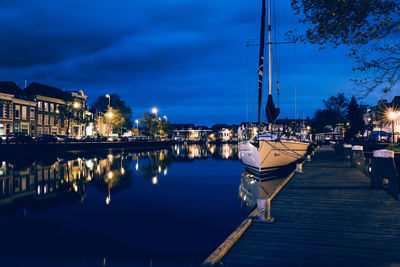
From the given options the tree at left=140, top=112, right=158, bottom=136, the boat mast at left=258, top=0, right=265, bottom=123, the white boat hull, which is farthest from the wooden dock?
the tree at left=140, top=112, right=158, bottom=136

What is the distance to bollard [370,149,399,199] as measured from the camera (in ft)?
32.6

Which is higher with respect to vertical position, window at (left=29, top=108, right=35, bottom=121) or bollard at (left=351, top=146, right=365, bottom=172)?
window at (left=29, top=108, right=35, bottom=121)

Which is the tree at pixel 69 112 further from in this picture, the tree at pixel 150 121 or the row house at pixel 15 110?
the tree at pixel 150 121

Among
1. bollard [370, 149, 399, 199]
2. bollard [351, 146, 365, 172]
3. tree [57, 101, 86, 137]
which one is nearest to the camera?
bollard [370, 149, 399, 199]

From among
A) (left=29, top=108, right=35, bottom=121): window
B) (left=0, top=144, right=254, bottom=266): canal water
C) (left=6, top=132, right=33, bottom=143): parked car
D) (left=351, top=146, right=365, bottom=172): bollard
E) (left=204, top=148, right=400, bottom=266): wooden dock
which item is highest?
(left=29, top=108, right=35, bottom=121): window

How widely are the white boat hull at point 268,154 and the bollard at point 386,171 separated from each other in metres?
8.70

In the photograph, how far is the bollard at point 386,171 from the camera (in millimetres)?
9945

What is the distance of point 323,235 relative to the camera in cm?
636

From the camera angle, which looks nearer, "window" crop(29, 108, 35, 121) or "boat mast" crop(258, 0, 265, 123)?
"boat mast" crop(258, 0, 265, 123)

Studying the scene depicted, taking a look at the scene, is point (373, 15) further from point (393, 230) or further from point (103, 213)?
point (103, 213)


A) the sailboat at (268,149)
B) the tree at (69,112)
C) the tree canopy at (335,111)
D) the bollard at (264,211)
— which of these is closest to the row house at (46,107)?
the tree at (69,112)

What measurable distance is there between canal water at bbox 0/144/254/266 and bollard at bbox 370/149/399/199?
17.2 ft

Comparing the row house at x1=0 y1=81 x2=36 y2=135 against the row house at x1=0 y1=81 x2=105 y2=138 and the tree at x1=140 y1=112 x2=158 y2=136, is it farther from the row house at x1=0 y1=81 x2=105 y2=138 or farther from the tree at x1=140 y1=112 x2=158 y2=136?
the tree at x1=140 y1=112 x2=158 y2=136

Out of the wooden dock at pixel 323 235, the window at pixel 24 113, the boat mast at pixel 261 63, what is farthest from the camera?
the window at pixel 24 113
